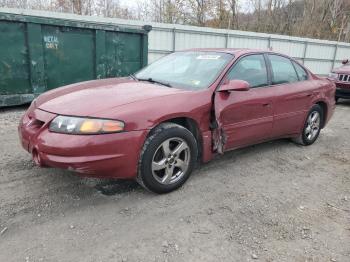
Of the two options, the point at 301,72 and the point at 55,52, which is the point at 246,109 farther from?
the point at 55,52

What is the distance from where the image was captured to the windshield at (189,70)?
3787mm

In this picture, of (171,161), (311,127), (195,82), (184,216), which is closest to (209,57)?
(195,82)

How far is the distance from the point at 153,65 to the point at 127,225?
242 cm

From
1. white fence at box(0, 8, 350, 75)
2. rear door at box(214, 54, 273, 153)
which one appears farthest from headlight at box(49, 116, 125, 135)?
white fence at box(0, 8, 350, 75)

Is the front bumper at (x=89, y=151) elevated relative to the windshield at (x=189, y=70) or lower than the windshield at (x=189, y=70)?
lower

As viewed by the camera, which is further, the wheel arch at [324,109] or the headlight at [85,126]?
the wheel arch at [324,109]

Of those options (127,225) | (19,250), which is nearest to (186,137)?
(127,225)

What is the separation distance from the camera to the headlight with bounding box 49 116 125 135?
287 centimetres

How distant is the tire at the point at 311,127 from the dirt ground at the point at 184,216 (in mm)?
1007

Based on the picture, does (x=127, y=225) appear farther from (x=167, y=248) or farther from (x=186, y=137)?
(x=186, y=137)

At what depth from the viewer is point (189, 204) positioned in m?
3.26

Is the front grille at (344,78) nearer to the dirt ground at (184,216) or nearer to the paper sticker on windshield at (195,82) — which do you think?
the dirt ground at (184,216)

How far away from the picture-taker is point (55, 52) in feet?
22.9

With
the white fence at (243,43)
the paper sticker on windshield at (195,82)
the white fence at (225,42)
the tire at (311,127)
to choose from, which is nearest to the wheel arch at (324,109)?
the tire at (311,127)
